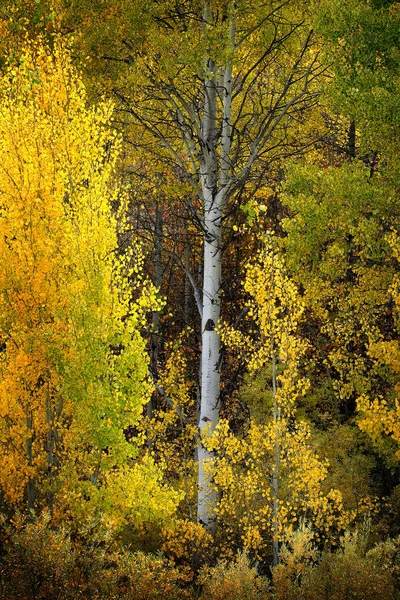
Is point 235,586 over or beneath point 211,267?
beneath

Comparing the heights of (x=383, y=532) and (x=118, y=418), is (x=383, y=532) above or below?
below

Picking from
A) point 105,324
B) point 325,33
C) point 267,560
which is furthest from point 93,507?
point 325,33

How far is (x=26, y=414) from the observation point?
9.80 meters

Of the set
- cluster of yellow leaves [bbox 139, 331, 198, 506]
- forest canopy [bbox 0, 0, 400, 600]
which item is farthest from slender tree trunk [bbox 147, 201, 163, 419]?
forest canopy [bbox 0, 0, 400, 600]

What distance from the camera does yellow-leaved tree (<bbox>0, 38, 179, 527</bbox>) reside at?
9148mm

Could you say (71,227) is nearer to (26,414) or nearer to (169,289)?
(26,414)

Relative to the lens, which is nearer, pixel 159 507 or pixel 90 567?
pixel 90 567

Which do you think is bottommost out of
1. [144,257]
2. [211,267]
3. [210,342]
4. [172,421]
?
[172,421]

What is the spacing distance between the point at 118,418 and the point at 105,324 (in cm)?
135

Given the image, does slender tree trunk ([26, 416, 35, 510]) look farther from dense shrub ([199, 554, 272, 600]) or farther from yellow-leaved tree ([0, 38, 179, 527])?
dense shrub ([199, 554, 272, 600])

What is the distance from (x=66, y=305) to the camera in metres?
9.41

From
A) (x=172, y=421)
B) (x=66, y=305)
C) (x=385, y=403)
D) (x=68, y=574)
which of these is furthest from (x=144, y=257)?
(x=172, y=421)

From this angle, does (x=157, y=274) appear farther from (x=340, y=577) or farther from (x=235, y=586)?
(x=235, y=586)

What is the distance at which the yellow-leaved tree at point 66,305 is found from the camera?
915 cm
